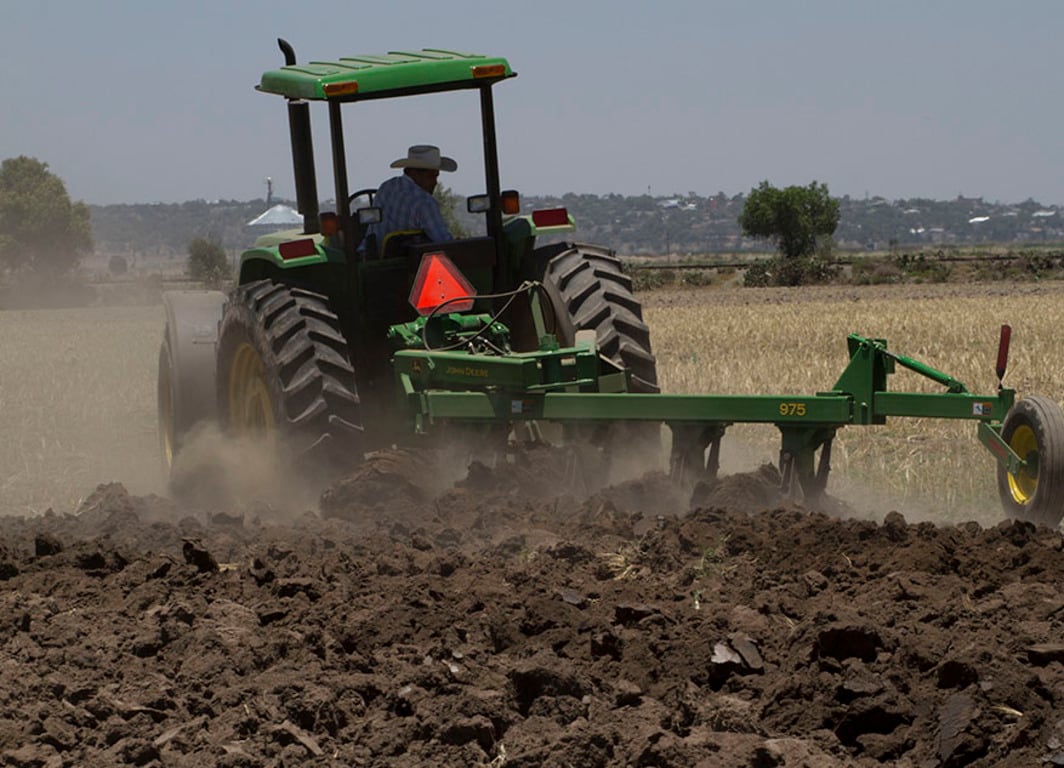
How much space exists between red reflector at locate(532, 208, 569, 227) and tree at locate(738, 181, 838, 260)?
73.2m

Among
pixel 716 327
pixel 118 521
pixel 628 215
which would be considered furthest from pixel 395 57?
pixel 628 215

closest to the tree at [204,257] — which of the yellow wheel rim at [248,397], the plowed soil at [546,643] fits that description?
the yellow wheel rim at [248,397]

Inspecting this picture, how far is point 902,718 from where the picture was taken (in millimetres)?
3930

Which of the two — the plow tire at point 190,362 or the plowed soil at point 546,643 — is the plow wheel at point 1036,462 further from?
the plow tire at point 190,362

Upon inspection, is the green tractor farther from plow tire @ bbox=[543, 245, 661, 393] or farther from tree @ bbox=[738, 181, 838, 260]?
tree @ bbox=[738, 181, 838, 260]

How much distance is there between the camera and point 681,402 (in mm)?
6785

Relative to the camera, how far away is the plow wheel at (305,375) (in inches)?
295

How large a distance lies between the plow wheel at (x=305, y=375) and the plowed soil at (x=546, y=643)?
0.69m

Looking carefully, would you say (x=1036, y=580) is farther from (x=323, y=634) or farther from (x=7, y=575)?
(x=7, y=575)

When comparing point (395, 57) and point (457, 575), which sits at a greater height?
point (395, 57)

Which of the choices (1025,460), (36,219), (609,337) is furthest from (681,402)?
(36,219)

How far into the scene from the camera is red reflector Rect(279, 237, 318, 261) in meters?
7.80

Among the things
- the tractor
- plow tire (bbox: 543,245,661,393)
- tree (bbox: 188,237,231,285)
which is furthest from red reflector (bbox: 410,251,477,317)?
tree (bbox: 188,237,231,285)

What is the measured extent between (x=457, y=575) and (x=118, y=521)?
8.30 feet
